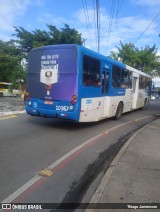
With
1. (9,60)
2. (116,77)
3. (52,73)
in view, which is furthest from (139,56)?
(52,73)

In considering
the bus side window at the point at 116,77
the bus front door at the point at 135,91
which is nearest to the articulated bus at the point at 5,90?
the bus front door at the point at 135,91

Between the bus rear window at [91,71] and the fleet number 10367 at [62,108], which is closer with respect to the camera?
the fleet number 10367 at [62,108]

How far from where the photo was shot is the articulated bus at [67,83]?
9180mm

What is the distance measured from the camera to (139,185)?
15.5 feet

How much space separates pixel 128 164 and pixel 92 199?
6.77 ft

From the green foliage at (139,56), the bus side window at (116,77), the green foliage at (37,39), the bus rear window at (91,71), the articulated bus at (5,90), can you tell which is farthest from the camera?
the green foliage at (139,56)

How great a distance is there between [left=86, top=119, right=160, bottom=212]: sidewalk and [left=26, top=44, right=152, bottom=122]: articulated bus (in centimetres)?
275

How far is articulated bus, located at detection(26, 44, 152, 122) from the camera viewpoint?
9180 mm

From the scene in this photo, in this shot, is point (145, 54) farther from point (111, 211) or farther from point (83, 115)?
point (111, 211)

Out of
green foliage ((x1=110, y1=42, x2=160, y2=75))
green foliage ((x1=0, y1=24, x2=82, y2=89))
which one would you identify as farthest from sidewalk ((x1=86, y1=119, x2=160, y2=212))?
green foliage ((x1=110, y1=42, x2=160, y2=75))

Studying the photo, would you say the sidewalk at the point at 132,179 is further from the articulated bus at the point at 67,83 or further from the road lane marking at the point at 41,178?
the articulated bus at the point at 67,83

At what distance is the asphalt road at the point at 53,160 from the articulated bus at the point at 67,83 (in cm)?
81

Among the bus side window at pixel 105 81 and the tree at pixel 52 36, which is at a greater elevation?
the tree at pixel 52 36

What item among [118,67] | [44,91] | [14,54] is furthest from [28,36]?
[44,91]
